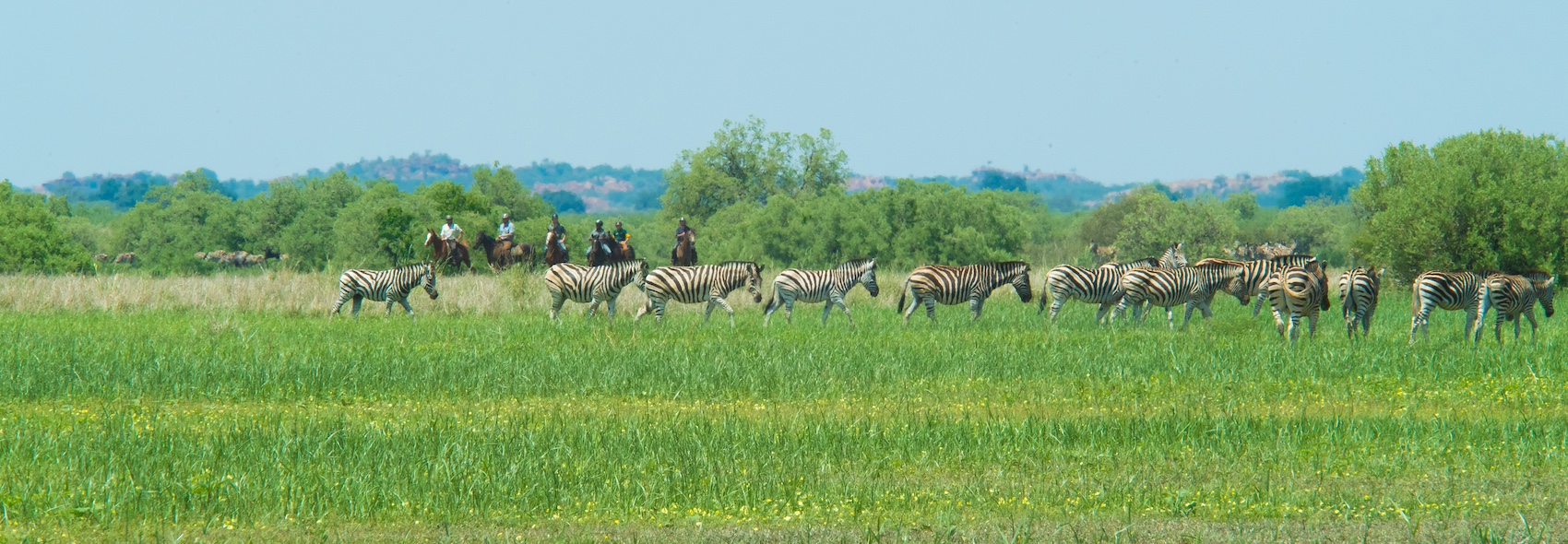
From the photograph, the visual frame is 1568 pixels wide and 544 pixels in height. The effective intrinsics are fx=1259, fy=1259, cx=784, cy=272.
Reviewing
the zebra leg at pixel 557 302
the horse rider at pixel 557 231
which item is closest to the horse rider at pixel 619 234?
the horse rider at pixel 557 231

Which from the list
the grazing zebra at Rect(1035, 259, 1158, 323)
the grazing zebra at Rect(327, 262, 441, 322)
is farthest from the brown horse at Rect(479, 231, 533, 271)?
the grazing zebra at Rect(1035, 259, 1158, 323)

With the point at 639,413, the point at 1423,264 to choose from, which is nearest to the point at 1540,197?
the point at 1423,264

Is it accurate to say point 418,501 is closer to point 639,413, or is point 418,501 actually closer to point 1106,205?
point 639,413

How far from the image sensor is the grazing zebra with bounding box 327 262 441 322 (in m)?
25.0

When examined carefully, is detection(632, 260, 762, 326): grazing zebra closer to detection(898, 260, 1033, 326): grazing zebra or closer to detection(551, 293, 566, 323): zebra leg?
detection(551, 293, 566, 323): zebra leg

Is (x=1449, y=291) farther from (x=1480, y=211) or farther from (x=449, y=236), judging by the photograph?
(x=449, y=236)

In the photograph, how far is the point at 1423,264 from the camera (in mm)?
36188

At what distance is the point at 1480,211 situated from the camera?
116 feet

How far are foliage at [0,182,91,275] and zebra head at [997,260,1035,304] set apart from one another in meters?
51.0

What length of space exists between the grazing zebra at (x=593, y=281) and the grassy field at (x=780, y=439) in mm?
5049

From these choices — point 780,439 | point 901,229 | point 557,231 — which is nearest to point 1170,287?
point 780,439

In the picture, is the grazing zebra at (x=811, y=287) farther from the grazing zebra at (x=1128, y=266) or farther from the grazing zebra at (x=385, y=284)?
the grazing zebra at (x=385, y=284)

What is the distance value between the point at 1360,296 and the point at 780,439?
1377 centimetres

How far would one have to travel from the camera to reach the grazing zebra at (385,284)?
25.0m
